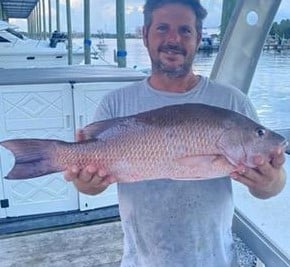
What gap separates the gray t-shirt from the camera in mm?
1157

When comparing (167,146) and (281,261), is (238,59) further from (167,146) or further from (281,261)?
(167,146)

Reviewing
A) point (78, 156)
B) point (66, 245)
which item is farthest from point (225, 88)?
point (66, 245)

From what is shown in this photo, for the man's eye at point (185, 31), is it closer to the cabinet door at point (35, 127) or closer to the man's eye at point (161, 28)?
the man's eye at point (161, 28)

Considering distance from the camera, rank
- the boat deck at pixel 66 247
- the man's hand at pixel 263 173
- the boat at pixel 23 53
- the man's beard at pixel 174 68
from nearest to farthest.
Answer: the man's hand at pixel 263 173 < the man's beard at pixel 174 68 < the boat deck at pixel 66 247 < the boat at pixel 23 53

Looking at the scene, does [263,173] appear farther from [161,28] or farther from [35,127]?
[35,127]

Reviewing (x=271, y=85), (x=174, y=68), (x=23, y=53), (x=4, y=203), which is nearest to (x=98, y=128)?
(x=174, y=68)

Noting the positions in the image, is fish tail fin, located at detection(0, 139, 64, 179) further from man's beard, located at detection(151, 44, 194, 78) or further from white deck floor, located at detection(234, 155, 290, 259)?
white deck floor, located at detection(234, 155, 290, 259)

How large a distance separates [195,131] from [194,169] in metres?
0.10

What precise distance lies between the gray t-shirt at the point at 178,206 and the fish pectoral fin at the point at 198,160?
0.56 feet

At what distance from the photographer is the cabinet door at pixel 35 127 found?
114 inches

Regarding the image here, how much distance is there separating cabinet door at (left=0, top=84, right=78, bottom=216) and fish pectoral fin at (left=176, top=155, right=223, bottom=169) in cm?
210

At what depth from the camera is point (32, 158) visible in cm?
100

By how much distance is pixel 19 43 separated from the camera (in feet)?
31.9

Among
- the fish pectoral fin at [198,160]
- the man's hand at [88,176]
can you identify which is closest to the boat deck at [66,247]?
the man's hand at [88,176]
